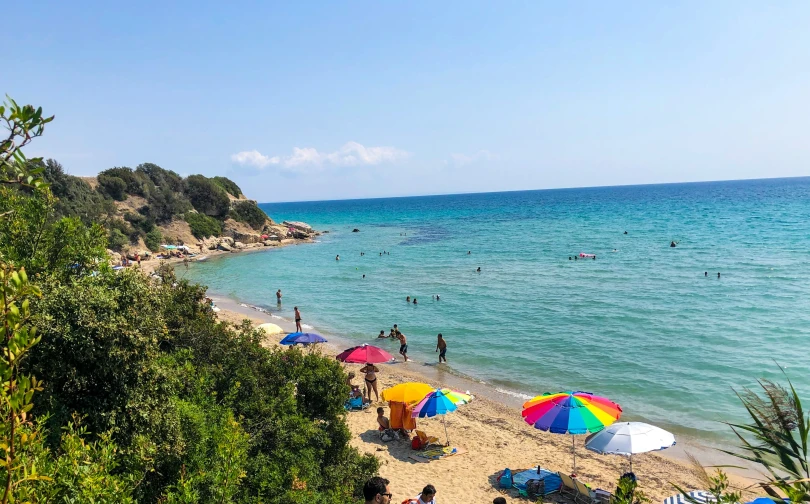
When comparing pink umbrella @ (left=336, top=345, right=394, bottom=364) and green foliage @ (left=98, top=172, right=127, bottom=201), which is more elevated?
green foliage @ (left=98, top=172, right=127, bottom=201)

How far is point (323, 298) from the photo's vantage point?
32531 mm

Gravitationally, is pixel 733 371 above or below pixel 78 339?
below

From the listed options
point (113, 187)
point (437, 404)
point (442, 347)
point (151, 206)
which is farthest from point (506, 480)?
point (113, 187)

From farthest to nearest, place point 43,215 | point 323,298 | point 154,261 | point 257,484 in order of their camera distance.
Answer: point 154,261 → point 323,298 → point 43,215 → point 257,484

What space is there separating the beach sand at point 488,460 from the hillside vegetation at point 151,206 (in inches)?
1353

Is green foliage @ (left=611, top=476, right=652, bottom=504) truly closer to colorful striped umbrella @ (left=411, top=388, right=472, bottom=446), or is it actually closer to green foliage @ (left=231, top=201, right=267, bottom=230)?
colorful striped umbrella @ (left=411, top=388, right=472, bottom=446)

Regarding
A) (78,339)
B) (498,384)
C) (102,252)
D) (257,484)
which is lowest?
(498,384)

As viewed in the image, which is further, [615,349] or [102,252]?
[615,349]

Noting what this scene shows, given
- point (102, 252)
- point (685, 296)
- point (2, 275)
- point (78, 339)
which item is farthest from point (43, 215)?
point (685, 296)

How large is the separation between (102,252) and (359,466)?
18.9 ft

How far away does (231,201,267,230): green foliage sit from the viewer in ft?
220

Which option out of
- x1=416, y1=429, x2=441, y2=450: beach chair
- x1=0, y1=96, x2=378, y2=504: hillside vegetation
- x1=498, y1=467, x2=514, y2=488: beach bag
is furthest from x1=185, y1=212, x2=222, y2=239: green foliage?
x1=498, y1=467, x2=514, y2=488: beach bag

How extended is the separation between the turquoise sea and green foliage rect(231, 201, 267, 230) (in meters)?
13.4

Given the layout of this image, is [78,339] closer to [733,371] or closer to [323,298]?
[733,371]
